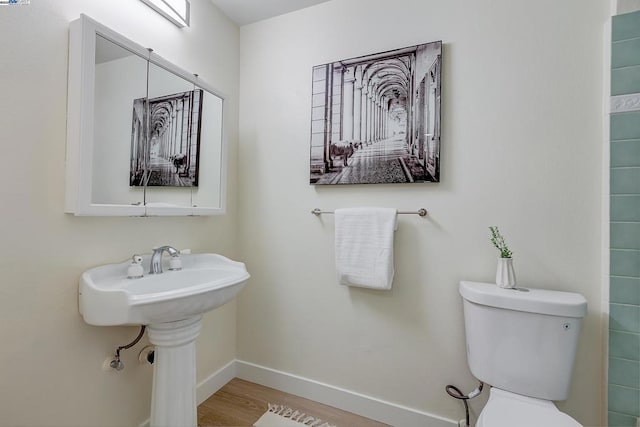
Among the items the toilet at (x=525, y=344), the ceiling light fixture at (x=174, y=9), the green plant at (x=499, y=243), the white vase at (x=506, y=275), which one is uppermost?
the ceiling light fixture at (x=174, y=9)

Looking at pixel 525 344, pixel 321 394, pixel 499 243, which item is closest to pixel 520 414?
pixel 525 344

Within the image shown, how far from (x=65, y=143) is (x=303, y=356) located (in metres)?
1.52

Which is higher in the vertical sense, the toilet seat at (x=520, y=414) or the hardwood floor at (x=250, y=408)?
the toilet seat at (x=520, y=414)

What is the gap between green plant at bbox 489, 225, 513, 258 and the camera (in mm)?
1194

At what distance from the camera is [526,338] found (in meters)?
1.10

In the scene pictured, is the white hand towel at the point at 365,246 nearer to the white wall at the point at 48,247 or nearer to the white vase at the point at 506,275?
the white vase at the point at 506,275

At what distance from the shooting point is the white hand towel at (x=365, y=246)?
139 cm

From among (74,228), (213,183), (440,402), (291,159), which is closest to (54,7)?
(74,228)

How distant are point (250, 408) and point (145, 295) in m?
1.05

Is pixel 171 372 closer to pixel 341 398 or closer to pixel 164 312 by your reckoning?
pixel 164 312

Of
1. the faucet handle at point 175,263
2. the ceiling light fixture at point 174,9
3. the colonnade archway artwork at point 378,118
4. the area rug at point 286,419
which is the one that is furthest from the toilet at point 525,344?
the ceiling light fixture at point 174,9

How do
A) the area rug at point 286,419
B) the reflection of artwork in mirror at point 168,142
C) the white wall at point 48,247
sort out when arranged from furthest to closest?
the area rug at point 286,419 < the reflection of artwork in mirror at point 168,142 < the white wall at point 48,247

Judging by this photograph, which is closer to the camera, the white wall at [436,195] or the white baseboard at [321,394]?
the white wall at [436,195]

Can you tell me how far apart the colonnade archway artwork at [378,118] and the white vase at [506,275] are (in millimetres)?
467
